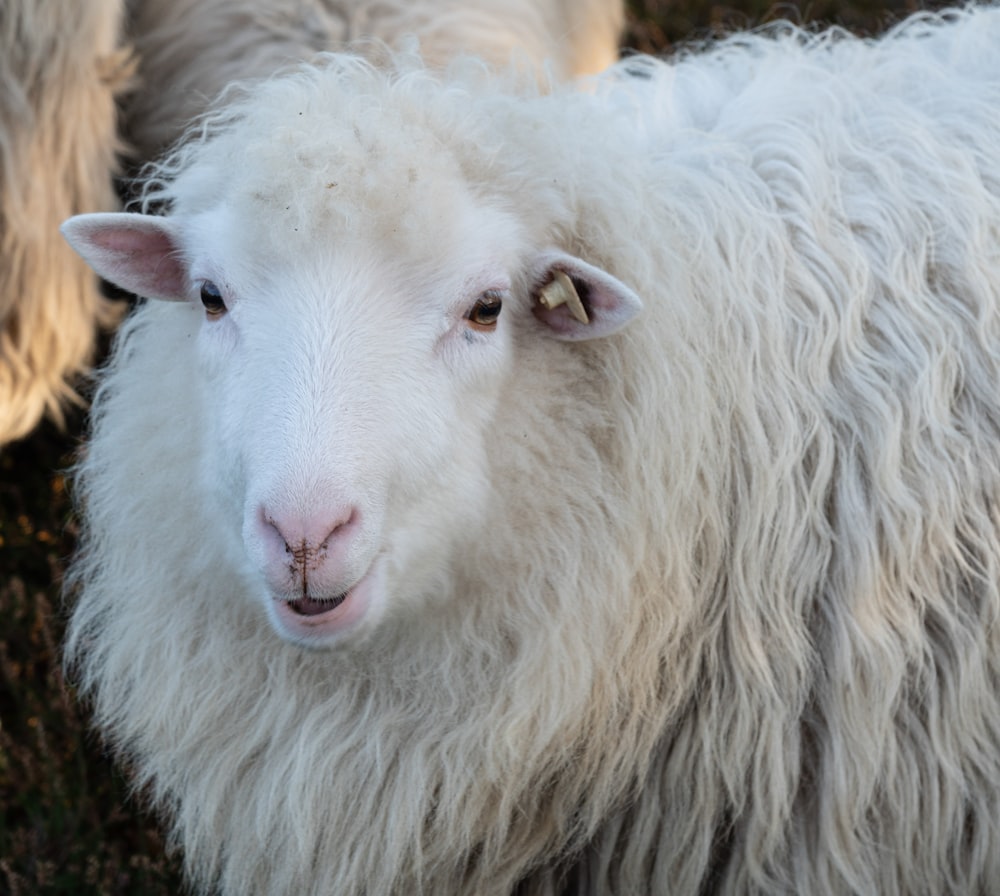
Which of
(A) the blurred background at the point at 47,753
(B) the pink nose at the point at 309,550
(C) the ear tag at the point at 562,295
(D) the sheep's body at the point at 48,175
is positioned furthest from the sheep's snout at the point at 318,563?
(D) the sheep's body at the point at 48,175

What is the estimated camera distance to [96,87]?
12.0 feet

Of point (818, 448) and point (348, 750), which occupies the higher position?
point (818, 448)

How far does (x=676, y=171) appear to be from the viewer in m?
2.34

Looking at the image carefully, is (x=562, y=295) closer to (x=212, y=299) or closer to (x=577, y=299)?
(x=577, y=299)

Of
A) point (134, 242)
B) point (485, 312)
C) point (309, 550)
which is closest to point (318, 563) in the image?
point (309, 550)

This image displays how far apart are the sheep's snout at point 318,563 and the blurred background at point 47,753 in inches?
52.7

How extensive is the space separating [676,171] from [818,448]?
0.54m

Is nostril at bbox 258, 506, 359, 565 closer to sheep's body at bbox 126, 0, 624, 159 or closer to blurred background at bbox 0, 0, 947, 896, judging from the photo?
blurred background at bbox 0, 0, 947, 896

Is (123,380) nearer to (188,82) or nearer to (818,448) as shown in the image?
(818,448)

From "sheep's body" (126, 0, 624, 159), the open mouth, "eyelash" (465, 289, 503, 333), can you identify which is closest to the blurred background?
"sheep's body" (126, 0, 624, 159)

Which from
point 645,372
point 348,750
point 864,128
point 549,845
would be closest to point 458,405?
point 645,372

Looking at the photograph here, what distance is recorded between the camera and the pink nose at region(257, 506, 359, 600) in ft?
5.89

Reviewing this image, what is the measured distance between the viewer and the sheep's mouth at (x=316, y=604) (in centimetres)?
189

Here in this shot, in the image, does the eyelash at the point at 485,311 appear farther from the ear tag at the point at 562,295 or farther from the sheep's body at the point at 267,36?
the sheep's body at the point at 267,36
